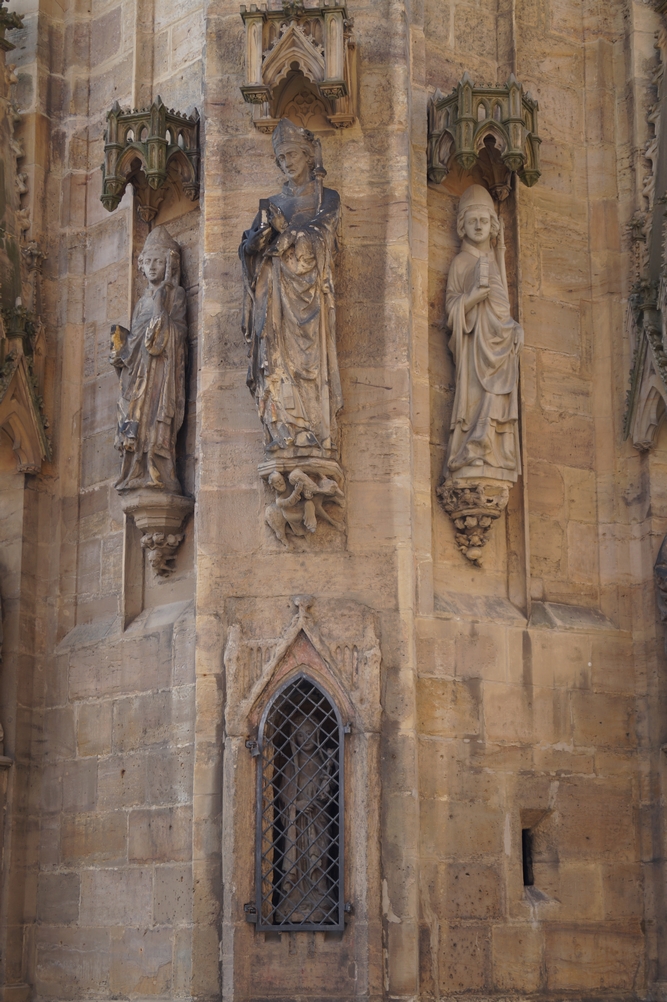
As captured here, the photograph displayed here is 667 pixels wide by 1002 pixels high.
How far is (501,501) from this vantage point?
13578 mm

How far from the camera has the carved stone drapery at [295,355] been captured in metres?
12.9

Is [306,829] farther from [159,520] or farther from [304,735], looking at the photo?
[159,520]

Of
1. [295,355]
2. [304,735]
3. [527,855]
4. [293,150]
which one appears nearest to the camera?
[304,735]

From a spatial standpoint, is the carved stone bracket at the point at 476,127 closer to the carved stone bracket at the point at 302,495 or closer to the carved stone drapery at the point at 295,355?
the carved stone drapery at the point at 295,355

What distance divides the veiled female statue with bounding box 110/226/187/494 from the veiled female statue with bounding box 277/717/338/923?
2386 mm

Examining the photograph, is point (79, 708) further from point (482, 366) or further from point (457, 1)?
point (457, 1)

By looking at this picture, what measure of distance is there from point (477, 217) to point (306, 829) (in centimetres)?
490

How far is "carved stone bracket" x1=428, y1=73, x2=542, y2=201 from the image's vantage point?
1370 centimetres

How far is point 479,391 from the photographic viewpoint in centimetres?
1365

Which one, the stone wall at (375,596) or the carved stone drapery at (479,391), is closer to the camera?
the stone wall at (375,596)

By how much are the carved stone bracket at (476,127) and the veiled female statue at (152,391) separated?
2337 millimetres

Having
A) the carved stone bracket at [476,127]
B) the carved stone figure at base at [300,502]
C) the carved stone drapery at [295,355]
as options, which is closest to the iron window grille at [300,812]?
the carved stone figure at base at [300,502]

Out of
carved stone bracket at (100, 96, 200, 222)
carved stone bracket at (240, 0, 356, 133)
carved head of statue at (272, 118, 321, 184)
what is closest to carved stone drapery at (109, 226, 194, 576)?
carved stone bracket at (100, 96, 200, 222)

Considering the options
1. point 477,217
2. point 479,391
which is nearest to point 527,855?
point 479,391
